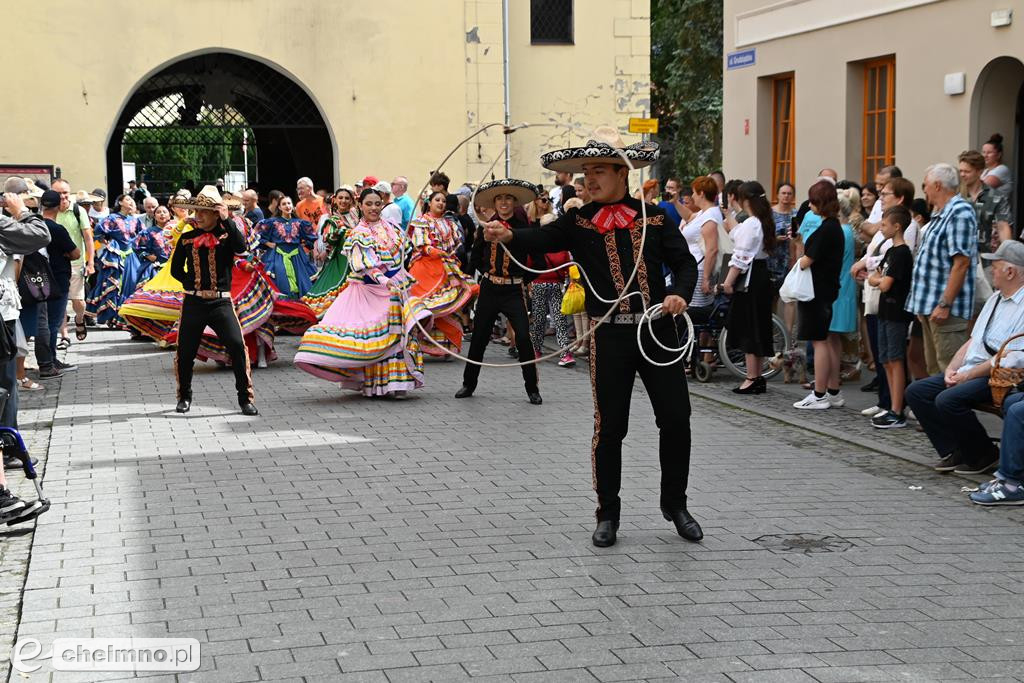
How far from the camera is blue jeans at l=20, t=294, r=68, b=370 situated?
528 inches

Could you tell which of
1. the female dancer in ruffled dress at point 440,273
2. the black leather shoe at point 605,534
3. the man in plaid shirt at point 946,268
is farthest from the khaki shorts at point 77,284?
the black leather shoe at point 605,534

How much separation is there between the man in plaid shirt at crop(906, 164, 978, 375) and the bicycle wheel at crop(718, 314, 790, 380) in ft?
10.4

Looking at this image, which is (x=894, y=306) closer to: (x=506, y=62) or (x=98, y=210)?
(x=98, y=210)

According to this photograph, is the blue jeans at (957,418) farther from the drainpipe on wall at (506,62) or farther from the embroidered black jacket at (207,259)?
the drainpipe on wall at (506,62)

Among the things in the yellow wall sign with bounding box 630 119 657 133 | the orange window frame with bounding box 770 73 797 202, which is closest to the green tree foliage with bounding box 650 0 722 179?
the orange window frame with bounding box 770 73 797 202

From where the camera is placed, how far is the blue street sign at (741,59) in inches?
731

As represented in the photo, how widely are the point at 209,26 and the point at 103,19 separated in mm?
1857

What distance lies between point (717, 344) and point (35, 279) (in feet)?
20.9

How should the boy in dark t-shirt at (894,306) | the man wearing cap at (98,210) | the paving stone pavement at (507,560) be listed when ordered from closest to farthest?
1. the paving stone pavement at (507,560)
2. the boy in dark t-shirt at (894,306)
3. the man wearing cap at (98,210)

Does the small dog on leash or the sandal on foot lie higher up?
the small dog on leash

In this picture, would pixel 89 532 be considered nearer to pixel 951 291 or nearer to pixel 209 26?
pixel 951 291

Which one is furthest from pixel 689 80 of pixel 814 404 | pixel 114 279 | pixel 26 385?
pixel 814 404

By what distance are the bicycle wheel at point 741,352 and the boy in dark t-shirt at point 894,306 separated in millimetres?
2469

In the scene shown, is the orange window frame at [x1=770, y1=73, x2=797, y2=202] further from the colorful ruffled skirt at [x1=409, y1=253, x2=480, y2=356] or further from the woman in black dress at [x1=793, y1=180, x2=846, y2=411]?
the woman in black dress at [x1=793, y1=180, x2=846, y2=411]
